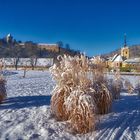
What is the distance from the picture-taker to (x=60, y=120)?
32.7 ft

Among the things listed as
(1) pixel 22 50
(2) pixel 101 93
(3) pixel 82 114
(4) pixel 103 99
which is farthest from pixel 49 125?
(1) pixel 22 50

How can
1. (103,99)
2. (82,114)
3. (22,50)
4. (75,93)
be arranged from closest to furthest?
(82,114) < (75,93) < (103,99) < (22,50)

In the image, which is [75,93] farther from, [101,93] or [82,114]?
[101,93]

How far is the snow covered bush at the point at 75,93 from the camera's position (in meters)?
8.84

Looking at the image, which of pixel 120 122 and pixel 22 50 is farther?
pixel 22 50

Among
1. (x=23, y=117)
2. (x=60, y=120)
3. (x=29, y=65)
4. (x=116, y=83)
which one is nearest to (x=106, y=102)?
(x=60, y=120)

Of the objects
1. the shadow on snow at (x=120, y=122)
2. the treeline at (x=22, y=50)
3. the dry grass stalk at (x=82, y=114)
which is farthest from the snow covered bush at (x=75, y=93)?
the treeline at (x=22, y=50)

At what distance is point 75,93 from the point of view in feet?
29.9

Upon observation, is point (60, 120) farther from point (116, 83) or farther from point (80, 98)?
point (116, 83)

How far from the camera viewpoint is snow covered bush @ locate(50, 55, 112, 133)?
8.84m

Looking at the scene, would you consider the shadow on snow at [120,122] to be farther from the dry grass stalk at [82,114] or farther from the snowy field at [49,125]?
the dry grass stalk at [82,114]

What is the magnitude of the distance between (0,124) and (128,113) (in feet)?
13.5

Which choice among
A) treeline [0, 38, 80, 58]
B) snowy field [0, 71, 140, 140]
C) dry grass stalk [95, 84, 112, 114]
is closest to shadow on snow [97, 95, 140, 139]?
snowy field [0, 71, 140, 140]

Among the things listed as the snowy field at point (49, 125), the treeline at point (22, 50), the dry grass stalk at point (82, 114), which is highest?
the treeline at point (22, 50)
